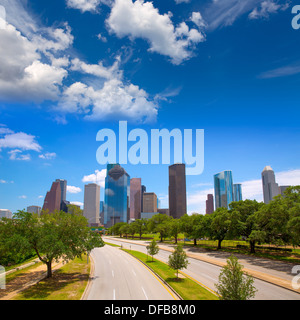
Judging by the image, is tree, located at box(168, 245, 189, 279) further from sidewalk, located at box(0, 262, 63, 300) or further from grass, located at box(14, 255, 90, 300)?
sidewalk, located at box(0, 262, 63, 300)

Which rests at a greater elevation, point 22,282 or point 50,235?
point 50,235

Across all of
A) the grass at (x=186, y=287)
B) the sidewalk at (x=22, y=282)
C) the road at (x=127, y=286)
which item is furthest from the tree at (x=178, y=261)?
A: the sidewalk at (x=22, y=282)

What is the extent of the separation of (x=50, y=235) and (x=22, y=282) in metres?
7.07

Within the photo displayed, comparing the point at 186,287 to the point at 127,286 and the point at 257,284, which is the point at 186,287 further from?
the point at 257,284

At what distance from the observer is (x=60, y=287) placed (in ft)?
86.1

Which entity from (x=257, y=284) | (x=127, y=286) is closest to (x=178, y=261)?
(x=127, y=286)

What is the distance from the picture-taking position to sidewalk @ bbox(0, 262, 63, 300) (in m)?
23.6

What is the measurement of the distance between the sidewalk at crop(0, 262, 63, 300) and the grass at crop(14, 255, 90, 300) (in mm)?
837

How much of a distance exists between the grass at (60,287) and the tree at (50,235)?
2.56 m

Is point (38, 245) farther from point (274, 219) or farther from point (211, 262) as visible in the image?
point (274, 219)

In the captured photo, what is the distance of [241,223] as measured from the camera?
53.4m

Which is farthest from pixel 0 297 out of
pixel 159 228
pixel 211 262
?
pixel 159 228

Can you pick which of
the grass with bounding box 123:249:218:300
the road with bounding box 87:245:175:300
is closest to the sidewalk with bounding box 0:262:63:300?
the road with bounding box 87:245:175:300
